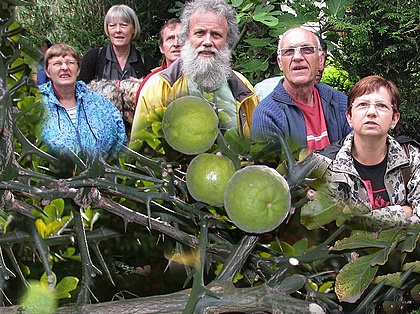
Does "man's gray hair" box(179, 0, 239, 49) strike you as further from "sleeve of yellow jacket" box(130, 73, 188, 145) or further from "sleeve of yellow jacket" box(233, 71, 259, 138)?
"sleeve of yellow jacket" box(130, 73, 188, 145)

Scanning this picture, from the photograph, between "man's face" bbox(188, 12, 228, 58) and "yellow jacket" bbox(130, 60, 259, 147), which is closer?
"yellow jacket" bbox(130, 60, 259, 147)

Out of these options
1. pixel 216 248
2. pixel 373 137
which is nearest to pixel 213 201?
pixel 216 248

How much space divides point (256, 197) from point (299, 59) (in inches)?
35.6

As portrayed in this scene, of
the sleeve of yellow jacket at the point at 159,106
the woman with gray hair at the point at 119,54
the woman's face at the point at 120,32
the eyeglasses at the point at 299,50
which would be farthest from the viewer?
the woman's face at the point at 120,32

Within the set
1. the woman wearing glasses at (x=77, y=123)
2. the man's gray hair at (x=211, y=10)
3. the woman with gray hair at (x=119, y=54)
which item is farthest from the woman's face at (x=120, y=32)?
the woman wearing glasses at (x=77, y=123)

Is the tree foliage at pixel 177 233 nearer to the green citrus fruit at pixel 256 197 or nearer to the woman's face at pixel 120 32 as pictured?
the green citrus fruit at pixel 256 197

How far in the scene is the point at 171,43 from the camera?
6.42 feet

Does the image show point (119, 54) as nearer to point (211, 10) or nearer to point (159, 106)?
point (211, 10)

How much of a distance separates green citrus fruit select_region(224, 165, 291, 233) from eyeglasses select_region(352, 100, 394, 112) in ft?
1.34

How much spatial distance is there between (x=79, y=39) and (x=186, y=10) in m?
0.84

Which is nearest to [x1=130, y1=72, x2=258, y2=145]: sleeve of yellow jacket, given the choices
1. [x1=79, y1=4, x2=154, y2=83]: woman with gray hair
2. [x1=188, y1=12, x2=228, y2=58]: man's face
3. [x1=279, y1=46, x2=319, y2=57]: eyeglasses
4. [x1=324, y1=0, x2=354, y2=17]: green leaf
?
[x1=279, y1=46, x2=319, y2=57]: eyeglasses

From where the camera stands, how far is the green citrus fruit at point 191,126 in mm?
457

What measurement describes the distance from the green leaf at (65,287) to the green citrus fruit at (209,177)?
13cm

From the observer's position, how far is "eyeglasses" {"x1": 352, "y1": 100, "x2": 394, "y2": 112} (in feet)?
2.67
